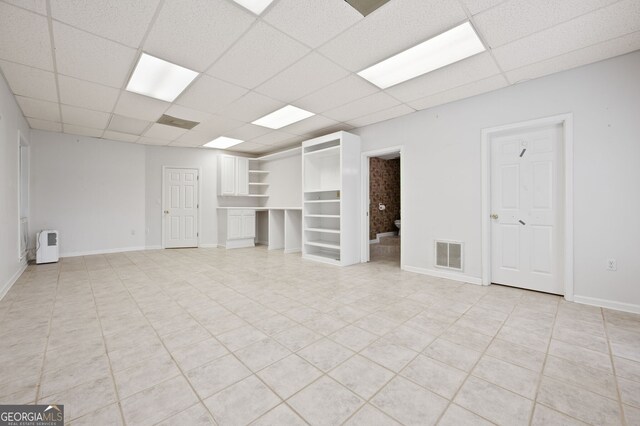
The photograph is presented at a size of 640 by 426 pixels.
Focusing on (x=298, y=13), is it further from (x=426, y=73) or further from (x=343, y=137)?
(x=343, y=137)

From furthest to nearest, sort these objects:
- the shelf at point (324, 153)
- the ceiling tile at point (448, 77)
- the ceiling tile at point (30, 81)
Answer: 1. the shelf at point (324, 153)
2. the ceiling tile at point (30, 81)
3. the ceiling tile at point (448, 77)

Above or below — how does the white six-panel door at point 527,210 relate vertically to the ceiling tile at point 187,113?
below

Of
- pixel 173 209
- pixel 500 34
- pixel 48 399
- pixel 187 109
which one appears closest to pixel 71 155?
pixel 173 209

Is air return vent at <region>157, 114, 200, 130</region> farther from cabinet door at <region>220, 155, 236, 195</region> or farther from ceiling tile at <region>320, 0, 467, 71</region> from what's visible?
ceiling tile at <region>320, 0, 467, 71</region>

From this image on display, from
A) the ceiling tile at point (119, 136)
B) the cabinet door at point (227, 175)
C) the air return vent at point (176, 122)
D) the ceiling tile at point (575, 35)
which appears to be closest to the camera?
the ceiling tile at point (575, 35)

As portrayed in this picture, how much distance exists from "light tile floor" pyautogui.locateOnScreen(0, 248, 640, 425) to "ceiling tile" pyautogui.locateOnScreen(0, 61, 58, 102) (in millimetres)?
2686

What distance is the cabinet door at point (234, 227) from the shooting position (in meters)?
7.24

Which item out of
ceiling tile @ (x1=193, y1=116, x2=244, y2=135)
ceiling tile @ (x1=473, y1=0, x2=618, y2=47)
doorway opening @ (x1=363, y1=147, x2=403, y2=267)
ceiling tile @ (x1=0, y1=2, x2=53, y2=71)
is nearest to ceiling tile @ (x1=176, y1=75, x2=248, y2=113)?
ceiling tile @ (x1=193, y1=116, x2=244, y2=135)

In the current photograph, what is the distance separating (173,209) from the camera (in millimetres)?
7180

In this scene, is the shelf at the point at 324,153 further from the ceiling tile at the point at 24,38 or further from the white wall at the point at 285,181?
the ceiling tile at the point at 24,38

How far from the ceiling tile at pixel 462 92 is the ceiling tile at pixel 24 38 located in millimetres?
4247

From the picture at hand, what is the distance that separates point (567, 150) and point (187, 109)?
5252mm

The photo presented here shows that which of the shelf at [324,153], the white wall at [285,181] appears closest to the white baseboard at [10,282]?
the shelf at [324,153]

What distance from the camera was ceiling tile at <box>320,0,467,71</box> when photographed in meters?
2.15
